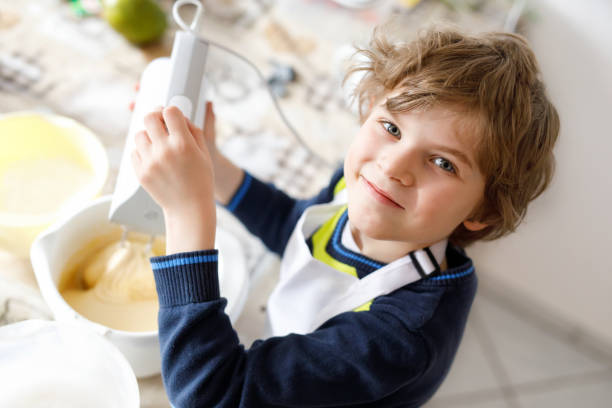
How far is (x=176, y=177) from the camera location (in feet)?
1.79

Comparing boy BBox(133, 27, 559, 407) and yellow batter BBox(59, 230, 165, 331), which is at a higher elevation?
boy BBox(133, 27, 559, 407)

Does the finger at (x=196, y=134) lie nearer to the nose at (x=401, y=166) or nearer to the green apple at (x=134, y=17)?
the nose at (x=401, y=166)

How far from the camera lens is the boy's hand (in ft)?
1.79

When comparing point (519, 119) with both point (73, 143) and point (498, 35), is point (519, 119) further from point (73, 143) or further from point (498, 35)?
point (73, 143)

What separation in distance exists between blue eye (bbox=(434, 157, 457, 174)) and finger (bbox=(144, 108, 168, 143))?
0.30m

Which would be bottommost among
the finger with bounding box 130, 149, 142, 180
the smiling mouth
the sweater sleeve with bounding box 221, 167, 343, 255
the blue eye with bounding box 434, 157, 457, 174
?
the sweater sleeve with bounding box 221, 167, 343, 255

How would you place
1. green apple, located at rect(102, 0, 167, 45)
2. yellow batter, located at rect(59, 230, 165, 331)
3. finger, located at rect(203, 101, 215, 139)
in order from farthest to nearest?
green apple, located at rect(102, 0, 167, 45) → finger, located at rect(203, 101, 215, 139) → yellow batter, located at rect(59, 230, 165, 331)

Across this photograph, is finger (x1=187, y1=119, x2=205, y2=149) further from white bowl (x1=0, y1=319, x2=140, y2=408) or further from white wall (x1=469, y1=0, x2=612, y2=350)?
white wall (x1=469, y1=0, x2=612, y2=350)

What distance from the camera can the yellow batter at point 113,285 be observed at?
0.64 metres

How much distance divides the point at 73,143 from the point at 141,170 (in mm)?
254

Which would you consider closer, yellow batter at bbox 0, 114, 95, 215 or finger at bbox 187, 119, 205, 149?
finger at bbox 187, 119, 205, 149

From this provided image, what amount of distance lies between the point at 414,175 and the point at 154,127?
29 centimetres

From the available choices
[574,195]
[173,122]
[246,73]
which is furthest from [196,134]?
[574,195]

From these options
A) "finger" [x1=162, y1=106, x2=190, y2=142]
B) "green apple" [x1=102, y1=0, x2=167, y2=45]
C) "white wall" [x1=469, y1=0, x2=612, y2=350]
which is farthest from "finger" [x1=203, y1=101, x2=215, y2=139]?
"white wall" [x1=469, y1=0, x2=612, y2=350]
